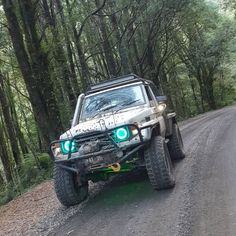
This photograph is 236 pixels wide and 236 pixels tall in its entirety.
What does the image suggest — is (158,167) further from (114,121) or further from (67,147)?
(67,147)

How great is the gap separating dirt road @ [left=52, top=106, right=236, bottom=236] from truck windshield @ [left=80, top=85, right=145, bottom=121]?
159cm

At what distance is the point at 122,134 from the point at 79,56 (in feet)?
51.9

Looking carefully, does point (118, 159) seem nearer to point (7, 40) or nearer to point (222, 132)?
point (222, 132)

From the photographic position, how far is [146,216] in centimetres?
646

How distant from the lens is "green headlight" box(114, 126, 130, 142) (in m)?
7.53

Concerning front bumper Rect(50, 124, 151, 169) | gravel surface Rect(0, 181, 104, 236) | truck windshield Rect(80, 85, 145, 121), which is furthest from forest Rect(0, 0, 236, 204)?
front bumper Rect(50, 124, 151, 169)

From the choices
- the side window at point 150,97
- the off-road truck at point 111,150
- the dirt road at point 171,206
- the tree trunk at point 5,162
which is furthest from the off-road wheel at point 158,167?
the tree trunk at point 5,162

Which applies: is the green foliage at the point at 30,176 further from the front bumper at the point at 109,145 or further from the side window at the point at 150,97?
the front bumper at the point at 109,145

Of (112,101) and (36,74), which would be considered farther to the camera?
(36,74)

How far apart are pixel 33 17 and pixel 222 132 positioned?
778 centimetres

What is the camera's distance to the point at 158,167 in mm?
7492

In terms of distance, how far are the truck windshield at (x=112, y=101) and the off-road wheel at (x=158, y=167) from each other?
1.56 metres

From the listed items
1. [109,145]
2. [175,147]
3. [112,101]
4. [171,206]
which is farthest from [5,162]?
[171,206]

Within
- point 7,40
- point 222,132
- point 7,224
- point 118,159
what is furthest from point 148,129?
point 7,40
